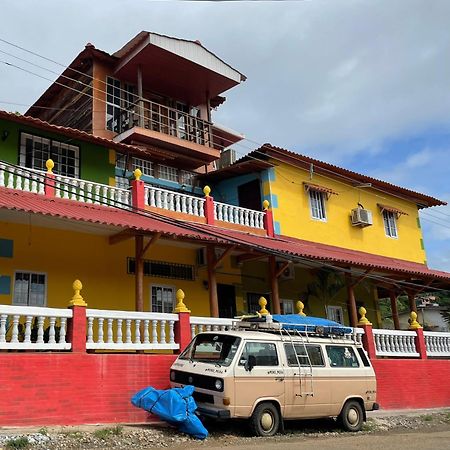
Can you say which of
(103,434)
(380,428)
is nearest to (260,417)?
(103,434)

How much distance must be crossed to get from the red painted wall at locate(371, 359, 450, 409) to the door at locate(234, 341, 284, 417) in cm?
551

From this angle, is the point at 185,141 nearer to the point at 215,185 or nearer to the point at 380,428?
the point at 215,185

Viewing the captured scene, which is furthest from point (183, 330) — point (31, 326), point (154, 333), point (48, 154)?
point (48, 154)

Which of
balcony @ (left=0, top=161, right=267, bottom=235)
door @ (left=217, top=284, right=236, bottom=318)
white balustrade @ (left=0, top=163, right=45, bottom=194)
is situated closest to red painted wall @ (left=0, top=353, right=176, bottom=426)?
balcony @ (left=0, top=161, right=267, bottom=235)

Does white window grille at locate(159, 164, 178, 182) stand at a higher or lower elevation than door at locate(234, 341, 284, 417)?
higher

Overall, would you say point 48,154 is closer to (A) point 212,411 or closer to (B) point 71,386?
(B) point 71,386

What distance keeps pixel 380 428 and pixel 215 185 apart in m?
11.3

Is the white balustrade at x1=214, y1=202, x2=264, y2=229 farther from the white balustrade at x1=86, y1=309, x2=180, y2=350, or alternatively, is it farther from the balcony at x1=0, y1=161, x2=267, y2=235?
the white balustrade at x1=86, y1=309, x2=180, y2=350

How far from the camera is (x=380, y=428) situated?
1205 centimetres

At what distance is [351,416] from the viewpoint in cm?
1128

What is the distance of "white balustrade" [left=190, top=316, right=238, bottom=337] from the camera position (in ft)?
38.1

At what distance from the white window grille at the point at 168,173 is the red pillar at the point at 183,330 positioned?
8.50 metres

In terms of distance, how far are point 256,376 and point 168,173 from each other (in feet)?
35.9

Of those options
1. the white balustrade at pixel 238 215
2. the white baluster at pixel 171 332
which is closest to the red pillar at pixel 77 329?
the white baluster at pixel 171 332
